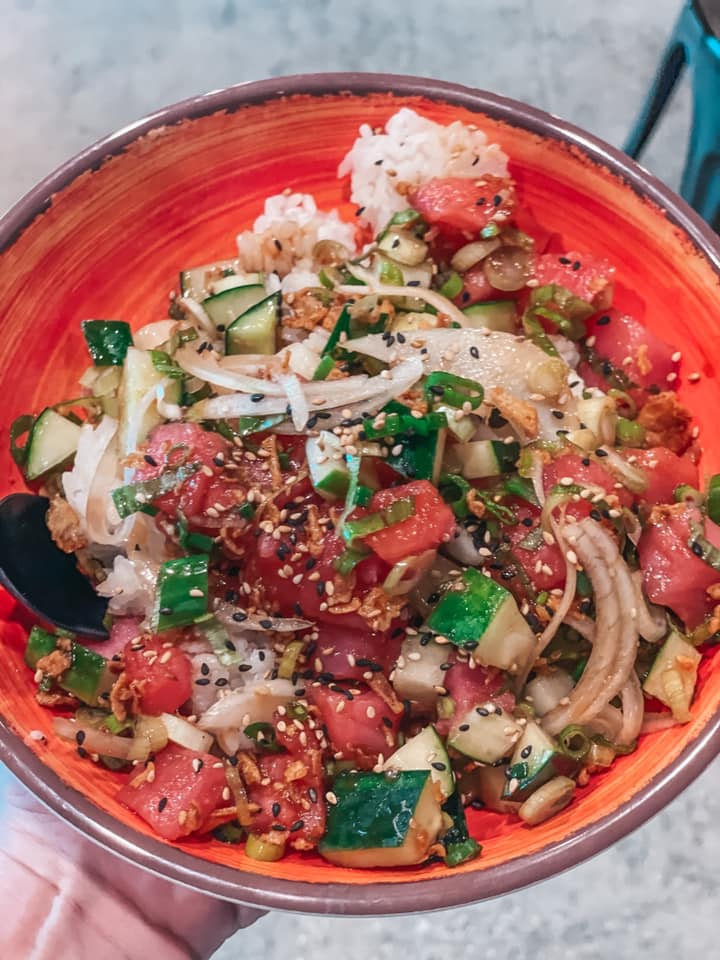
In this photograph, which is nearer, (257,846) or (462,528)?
(257,846)

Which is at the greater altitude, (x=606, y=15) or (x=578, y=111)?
(x=606, y=15)

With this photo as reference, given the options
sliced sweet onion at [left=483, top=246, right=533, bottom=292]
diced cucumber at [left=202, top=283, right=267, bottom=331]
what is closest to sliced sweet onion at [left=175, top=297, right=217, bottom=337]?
diced cucumber at [left=202, top=283, right=267, bottom=331]

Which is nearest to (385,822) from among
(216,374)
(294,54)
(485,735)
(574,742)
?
(485,735)

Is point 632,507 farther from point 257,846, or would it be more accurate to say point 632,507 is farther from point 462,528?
point 257,846

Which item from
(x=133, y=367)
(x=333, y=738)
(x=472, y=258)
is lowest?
(x=333, y=738)

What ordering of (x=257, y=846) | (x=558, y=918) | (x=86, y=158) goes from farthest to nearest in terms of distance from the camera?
(x=558, y=918), (x=86, y=158), (x=257, y=846)

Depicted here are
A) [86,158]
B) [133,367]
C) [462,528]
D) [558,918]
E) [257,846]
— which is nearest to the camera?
[257,846]

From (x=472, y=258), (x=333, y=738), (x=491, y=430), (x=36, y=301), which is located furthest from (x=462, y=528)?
(x=36, y=301)
